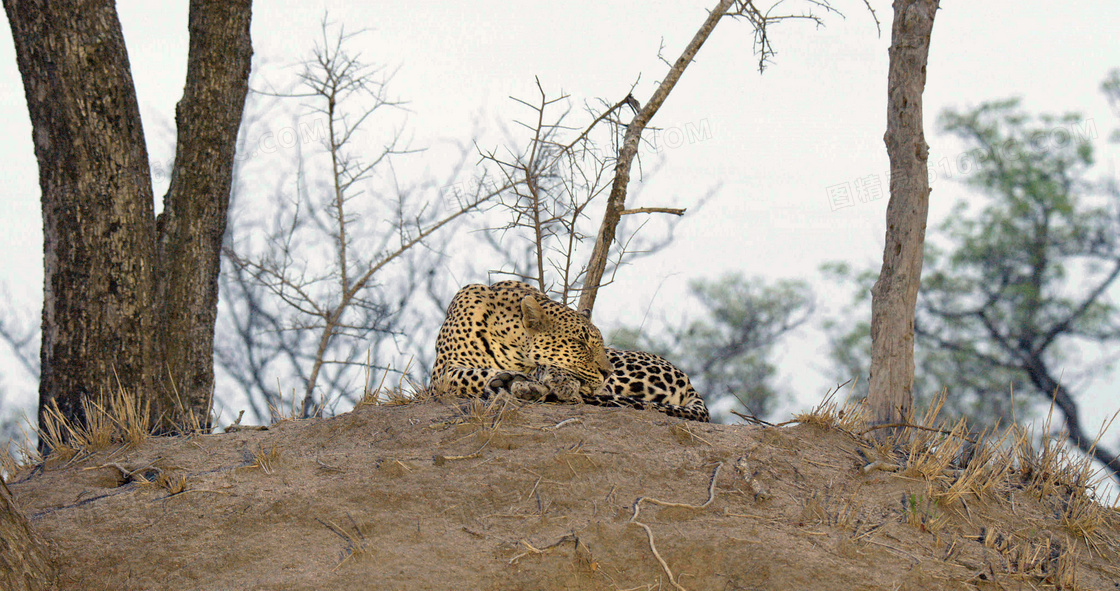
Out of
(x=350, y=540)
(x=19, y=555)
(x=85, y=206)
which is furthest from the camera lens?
(x=85, y=206)

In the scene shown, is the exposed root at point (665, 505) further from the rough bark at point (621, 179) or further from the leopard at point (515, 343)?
the rough bark at point (621, 179)

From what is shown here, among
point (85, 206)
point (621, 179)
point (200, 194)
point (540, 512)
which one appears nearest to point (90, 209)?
point (85, 206)

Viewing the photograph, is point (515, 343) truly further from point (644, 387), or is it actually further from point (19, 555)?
point (19, 555)

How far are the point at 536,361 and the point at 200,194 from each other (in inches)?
136

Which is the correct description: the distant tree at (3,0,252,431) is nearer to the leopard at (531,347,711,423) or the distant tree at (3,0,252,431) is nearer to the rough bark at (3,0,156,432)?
the rough bark at (3,0,156,432)

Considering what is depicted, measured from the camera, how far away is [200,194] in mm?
7914

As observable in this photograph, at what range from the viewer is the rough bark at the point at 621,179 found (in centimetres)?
851

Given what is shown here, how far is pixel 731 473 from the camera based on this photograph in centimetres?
506

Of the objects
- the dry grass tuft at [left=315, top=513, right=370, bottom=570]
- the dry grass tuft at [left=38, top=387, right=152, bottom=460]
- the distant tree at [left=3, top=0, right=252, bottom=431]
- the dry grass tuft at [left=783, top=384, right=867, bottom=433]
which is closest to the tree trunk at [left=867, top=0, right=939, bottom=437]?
the dry grass tuft at [left=783, top=384, right=867, bottom=433]

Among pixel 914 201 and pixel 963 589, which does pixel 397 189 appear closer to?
pixel 914 201

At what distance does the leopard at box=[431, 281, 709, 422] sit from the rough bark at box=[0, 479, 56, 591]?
2.65 meters

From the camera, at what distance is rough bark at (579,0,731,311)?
8.51m

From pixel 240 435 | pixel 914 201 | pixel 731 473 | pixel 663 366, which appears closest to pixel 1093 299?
pixel 914 201

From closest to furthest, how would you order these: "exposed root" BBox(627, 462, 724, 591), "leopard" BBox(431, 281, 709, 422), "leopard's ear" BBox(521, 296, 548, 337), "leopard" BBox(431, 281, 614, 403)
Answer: "exposed root" BBox(627, 462, 724, 591), "leopard" BBox(431, 281, 709, 422), "leopard" BBox(431, 281, 614, 403), "leopard's ear" BBox(521, 296, 548, 337)
